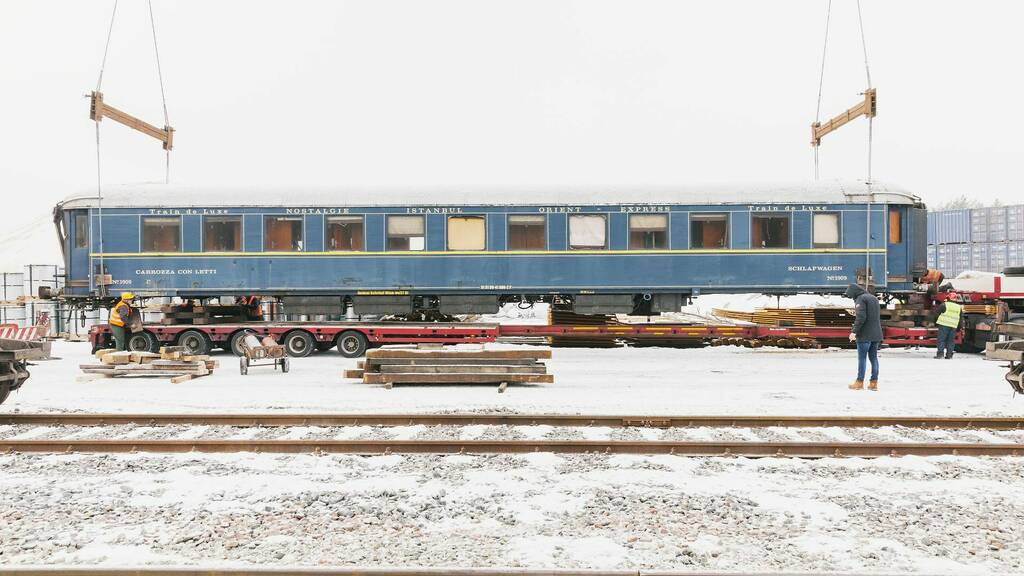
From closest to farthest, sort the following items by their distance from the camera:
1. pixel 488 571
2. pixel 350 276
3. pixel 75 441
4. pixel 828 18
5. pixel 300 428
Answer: pixel 488 571 < pixel 75 441 < pixel 300 428 < pixel 350 276 < pixel 828 18

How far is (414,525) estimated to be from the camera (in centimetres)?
480

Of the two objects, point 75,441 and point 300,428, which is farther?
point 300,428

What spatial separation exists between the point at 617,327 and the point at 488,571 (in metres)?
12.7

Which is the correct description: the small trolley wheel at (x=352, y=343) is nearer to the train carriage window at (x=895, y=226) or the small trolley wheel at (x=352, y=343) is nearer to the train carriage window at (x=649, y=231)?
the train carriage window at (x=649, y=231)

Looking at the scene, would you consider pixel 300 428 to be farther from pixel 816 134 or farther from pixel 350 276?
pixel 816 134

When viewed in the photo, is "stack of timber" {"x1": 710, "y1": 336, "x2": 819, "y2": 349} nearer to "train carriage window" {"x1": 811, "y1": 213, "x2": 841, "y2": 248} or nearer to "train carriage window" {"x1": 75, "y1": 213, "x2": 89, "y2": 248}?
"train carriage window" {"x1": 811, "y1": 213, "x2": 841, "y2": 248}

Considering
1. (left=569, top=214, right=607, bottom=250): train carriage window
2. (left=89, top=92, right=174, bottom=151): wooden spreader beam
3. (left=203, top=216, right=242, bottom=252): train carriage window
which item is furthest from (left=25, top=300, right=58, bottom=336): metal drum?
(left=569, top=214, right=607, bottom=250): train carriage window

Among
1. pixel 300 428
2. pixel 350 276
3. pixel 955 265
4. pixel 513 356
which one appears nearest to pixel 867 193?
pixel 513 356

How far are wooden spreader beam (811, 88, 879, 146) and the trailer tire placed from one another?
59.7ft

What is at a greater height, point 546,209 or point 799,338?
point 546,209

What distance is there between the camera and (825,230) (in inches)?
616

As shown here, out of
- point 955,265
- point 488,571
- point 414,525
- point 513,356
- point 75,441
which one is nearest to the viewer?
point 488,571

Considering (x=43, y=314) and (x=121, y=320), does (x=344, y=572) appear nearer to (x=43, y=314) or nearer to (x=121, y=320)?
(x=121, y=320)

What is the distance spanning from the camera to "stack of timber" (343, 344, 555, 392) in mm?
10719
